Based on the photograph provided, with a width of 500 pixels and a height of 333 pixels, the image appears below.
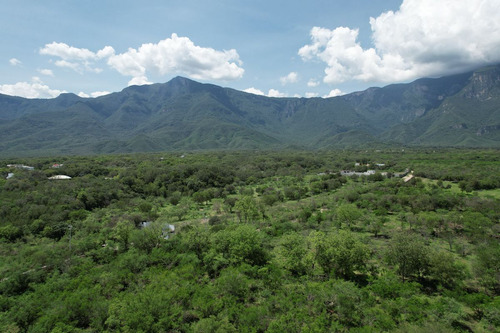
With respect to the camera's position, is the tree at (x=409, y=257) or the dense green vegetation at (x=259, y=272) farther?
the tree at (x=409, y=257)

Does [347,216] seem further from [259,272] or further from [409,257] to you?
[259,272]

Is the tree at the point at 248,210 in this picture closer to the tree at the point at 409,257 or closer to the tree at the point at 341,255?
the tree at the point at 341,255

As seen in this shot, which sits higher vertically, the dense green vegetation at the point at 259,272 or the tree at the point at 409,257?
the tree at the point at 409,257

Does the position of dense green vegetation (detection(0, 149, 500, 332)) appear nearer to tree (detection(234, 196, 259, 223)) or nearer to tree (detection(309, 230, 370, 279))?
tree (detection(309, 230, 370, 279))

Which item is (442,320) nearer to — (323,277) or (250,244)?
(323,277)

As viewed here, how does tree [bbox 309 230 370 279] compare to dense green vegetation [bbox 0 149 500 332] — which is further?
tree [bbox 309 230 370 279]

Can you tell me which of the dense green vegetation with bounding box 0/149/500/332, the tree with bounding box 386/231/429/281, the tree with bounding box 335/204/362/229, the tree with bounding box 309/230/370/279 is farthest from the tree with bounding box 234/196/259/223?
the tree with bounding box 386/231/429/281

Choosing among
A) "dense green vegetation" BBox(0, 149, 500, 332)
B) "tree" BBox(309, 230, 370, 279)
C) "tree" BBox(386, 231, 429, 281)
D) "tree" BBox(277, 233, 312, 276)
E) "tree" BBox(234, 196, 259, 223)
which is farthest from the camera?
"tree" BBox(234, 196, 259, 223)

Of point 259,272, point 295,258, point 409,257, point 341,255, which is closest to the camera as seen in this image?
point 409,257

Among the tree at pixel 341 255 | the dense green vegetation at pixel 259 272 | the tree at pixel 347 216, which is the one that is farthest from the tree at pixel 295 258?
the tree at pixel 347 216

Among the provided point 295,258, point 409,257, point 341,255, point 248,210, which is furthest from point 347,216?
point 295,258

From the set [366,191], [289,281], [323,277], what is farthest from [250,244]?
[366,191]

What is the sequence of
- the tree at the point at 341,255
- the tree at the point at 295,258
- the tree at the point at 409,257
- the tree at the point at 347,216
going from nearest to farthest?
the tree at the point at 409,257 → the tree at the point at 341,255 → the tree at the point at 295,258 → the tree at the point at 347,216
